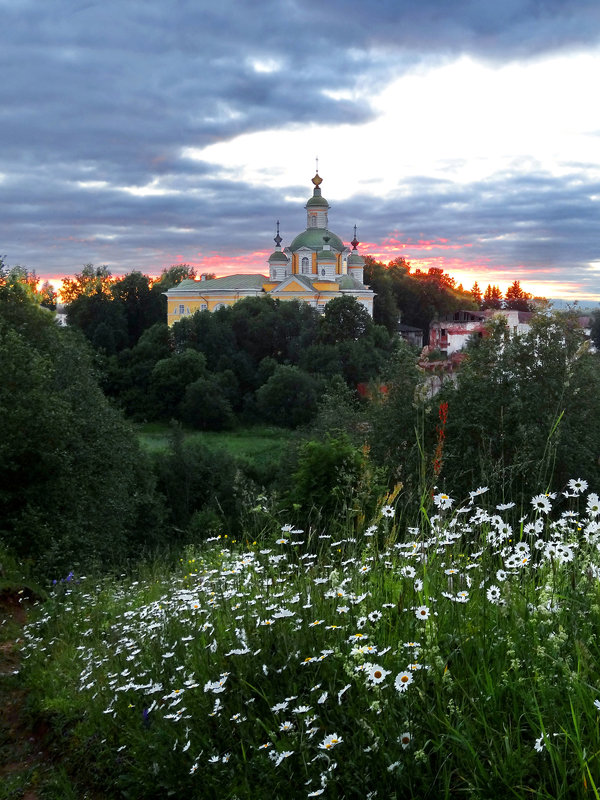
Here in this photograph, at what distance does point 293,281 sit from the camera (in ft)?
255

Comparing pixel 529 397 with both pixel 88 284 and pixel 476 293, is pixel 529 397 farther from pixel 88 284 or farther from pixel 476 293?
pixel 476 293

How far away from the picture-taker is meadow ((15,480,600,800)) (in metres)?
2.46

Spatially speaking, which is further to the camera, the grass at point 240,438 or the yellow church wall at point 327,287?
the yellow church wall at point 327,287

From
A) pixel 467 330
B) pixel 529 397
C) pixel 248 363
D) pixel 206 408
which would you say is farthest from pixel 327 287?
pixel 529 397

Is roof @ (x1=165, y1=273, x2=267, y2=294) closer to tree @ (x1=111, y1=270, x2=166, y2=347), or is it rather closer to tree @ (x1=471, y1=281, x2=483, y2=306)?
tree @ (x1=111, y1=270, x2=166, y2=347)

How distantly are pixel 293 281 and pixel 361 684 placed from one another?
250ft

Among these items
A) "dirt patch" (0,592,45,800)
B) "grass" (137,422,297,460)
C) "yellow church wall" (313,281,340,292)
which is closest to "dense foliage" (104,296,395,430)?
"grass" (137,422,297,460)

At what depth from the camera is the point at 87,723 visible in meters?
3.82

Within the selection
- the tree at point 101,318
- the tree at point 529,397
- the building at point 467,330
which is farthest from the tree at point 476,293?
the tree at point 529,397

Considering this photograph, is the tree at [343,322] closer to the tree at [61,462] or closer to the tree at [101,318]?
the tree at [101,318]

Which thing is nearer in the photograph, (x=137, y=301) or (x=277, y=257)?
(x=137, y=301)

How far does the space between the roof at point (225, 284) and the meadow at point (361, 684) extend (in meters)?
79.2

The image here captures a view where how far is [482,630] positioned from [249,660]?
1036 mm

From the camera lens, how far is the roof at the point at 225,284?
82875 mm
